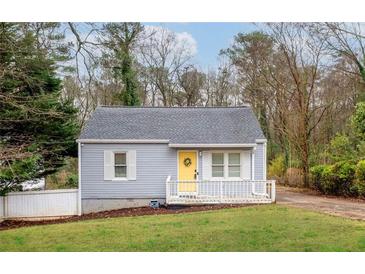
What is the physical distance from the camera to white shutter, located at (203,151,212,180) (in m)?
11.0

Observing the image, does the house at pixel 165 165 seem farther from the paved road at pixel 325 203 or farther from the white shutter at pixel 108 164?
the paved road at pixel 325 203

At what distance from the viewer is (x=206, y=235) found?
7.16m

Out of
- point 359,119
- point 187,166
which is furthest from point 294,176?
point 187,166

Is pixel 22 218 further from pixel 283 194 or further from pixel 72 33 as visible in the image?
pixel 283 194

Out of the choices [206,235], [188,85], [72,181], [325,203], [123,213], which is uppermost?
[188,85]

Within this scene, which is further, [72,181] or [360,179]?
[72,181]

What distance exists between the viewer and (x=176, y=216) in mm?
8977

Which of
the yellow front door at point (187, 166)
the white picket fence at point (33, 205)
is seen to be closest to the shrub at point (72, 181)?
the white picket fence at point (33, 205)

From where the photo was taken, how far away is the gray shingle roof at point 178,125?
11.0m

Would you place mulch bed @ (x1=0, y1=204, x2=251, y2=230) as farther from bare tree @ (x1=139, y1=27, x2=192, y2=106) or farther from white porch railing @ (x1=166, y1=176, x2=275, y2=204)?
bare tree @ (x1=139, y1=27, x2=192, y2=106)

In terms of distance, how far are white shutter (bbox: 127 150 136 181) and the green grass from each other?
246cm

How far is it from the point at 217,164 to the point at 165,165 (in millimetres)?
1478

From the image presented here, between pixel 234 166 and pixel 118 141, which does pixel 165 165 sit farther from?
pixel 234 166
